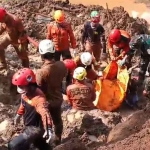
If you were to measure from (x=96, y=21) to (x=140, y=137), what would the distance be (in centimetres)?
443

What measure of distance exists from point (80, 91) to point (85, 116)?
0.62m

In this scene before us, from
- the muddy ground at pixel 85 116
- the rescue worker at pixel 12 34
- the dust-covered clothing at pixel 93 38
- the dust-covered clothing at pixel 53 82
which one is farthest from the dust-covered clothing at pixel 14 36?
the dust-covered clothing at pixel 53 82

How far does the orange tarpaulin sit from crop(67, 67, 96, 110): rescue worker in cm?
76

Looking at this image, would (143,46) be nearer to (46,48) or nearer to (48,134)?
(46,48)

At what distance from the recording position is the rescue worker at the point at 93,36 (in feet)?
32.1

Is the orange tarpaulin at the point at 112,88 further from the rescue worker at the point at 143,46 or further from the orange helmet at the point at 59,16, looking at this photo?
the orange helmet at the point at 59,16

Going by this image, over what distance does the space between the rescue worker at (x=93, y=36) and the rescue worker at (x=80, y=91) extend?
230cm

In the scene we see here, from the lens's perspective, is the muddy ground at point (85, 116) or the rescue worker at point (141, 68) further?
the rescue worker at point (141, 68)

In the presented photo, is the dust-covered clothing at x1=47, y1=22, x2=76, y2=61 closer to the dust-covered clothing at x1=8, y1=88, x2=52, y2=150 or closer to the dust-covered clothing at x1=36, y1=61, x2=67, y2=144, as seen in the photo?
the dust-covered clothing at x1=36, y1=61, x2=67, y2=144

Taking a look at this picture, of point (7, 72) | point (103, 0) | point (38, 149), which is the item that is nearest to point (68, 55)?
Result: point (7, 72)

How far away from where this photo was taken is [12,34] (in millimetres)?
8828

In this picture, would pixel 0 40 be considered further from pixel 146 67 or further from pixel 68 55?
pixel 146 67

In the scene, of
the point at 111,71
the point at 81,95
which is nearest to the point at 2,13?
the point at 81,95

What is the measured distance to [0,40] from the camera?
9109mm
